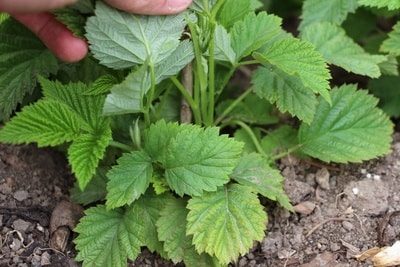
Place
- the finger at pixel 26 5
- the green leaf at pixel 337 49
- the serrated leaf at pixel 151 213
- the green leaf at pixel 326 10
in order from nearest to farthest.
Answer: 1. the finger at pixel 26 5
2. the serrated leaf at pixel 151 213
3. the green leaf at pixel 337 49
4. the green leaf at pixel 326 10

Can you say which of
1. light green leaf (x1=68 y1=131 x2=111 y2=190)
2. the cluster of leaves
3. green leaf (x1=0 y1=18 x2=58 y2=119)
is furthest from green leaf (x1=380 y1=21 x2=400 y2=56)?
green leaf (x1=0 y1=18 x2=58 y2=119)

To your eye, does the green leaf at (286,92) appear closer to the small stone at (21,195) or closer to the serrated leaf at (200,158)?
the serrated leaf at (200,158)

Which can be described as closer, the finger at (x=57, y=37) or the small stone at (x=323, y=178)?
the finger at (x=57, y=37)

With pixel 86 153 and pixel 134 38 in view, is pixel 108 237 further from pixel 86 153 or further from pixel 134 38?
pixel 134 38

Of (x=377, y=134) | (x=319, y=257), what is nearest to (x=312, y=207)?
(x=319, y=257)

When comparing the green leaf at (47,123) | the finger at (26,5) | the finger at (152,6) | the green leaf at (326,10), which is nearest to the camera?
the finger at (26,5)

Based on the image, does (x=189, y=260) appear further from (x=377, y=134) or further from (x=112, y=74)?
(x=377, y=134)

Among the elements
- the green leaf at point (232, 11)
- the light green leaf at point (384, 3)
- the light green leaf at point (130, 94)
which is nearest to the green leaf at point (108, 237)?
the light green leaf at point (130, 94)

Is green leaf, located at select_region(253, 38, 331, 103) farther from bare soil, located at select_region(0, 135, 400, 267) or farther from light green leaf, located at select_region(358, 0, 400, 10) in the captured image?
bare soil, located at select_region(0, 135, 400, 267)
